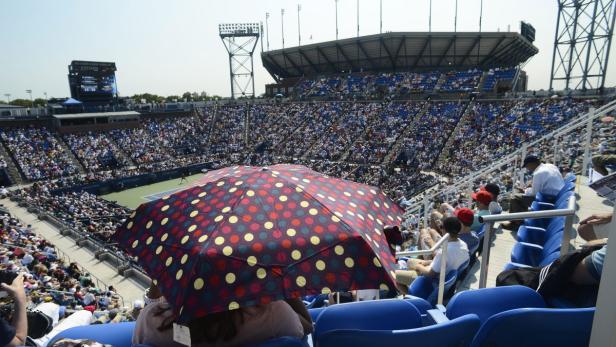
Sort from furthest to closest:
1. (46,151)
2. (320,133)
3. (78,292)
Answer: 1. (320,133)
2. (46,151)
3. (78,292)

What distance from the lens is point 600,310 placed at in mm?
1233

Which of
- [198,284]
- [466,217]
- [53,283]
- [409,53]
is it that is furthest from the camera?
[409,53]

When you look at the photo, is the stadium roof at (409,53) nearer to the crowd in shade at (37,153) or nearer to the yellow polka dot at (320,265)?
the crowd in shade at (37,153)

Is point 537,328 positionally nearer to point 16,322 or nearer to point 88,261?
point 16,322

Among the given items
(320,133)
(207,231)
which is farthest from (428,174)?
(207,231)

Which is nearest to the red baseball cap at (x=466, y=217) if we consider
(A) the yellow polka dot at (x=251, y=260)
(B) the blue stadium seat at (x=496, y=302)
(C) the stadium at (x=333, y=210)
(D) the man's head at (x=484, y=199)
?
(C) the stadium at (x=333, y=210)

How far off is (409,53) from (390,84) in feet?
19.7

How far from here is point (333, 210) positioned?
90.4 inches

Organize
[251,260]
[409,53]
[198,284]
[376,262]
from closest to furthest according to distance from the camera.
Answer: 1. [198,284]
2. [251,260]
3. [376,262]
4. [409,53]

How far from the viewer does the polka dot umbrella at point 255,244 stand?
6.12 ft

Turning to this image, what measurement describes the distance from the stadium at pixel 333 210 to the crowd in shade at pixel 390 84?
0.99ft

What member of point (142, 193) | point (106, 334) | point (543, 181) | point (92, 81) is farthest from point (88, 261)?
point (92, 81)

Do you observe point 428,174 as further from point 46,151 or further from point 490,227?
point 46,151

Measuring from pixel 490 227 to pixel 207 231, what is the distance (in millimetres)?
2382
